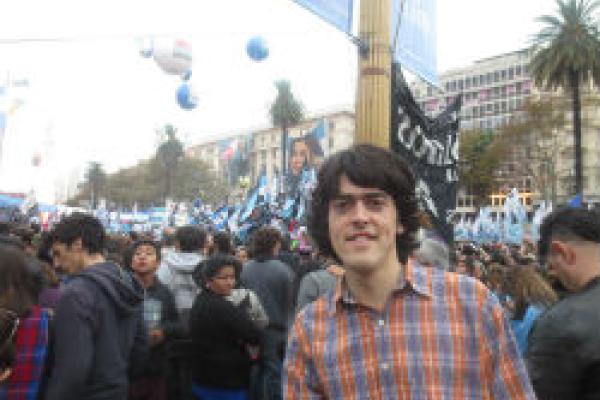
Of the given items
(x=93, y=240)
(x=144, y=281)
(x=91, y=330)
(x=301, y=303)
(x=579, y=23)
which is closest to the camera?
(x=91, y=330)

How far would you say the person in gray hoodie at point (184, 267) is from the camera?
5094mm

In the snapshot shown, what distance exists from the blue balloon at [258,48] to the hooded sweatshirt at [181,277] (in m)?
7.05

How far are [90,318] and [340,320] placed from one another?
5.26 feet

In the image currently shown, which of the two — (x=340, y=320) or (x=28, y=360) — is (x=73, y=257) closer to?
(x=28, y=360)

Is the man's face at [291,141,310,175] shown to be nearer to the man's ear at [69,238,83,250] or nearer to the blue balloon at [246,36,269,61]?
the blue balloon at [246,36,269,61]

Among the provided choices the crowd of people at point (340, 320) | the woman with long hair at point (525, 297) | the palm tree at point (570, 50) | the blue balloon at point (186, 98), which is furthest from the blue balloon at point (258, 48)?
the palm tree at point (570, 50)

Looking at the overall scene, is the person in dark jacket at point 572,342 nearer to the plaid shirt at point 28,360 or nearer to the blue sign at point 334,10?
the plaid shirt at point 28,360

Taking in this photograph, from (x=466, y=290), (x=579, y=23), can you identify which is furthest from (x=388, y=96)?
(x=579, y=23)

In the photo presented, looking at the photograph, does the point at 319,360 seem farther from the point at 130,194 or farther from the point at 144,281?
the point at 130,194

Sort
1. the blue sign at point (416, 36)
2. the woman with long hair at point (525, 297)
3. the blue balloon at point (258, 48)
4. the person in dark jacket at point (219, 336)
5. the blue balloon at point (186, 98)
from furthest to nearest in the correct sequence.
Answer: the blue balloon at point (186, 98) < the blue balloon at point (258, 48) < the blue sign at point (416, 36) < the person in dark jacket at point (219, 336) < the woman with long hair at point (525, 297)

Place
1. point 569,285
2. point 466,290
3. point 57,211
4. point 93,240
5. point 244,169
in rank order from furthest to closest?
point 244,169
point 57,211
point 93,240
point 569,285
point 466,290

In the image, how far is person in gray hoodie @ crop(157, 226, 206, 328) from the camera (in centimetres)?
509

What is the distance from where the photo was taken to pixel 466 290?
1693 millimetres

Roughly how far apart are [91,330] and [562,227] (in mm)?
2227
